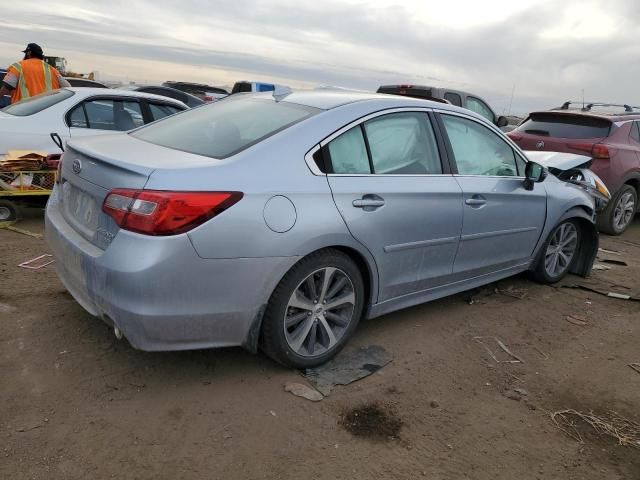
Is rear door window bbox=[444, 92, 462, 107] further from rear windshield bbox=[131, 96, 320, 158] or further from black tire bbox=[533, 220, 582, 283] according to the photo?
rear windshield bbox=[131, 96, 320, 158]

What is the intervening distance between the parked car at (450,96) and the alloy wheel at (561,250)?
4.89m

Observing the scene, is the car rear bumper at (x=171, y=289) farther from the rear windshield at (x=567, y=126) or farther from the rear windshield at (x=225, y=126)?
the rear windshield at (x=567, y=126)

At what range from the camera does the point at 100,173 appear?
2.83 m

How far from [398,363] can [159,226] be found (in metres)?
1.77

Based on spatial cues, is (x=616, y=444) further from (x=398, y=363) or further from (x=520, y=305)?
(x=520, y=305)

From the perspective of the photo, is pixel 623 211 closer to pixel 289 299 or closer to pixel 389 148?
pixel 389 148

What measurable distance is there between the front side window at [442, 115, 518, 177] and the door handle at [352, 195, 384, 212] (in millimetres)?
916

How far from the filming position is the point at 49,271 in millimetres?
4348

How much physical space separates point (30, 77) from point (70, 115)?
2056mm

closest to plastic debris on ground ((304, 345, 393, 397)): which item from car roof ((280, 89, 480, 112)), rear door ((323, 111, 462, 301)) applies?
rear door ((323, 111, 462, 301))

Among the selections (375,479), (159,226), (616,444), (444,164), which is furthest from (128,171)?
(616,444)

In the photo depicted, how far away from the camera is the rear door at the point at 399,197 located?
317 cm

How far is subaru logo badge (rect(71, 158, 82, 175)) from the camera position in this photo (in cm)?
302

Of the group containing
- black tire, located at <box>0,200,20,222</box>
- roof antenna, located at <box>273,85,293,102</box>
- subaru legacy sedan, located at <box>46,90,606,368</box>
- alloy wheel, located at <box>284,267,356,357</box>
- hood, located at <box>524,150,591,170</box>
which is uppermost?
roof antenna, located at <box>273,85,293,102</box>
